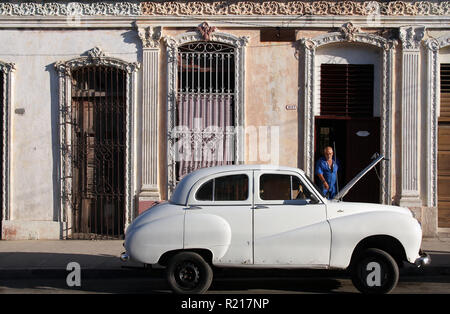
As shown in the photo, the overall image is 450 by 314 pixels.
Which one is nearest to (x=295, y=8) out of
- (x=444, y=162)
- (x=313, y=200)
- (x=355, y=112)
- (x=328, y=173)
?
(x=355, y=112)

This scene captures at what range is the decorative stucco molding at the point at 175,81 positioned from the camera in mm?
11508

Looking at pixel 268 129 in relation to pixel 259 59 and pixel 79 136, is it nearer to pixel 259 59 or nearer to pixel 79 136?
pixel 259 59

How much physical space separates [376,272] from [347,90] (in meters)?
5.63

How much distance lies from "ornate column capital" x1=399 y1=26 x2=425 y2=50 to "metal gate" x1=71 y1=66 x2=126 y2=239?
19.7ft

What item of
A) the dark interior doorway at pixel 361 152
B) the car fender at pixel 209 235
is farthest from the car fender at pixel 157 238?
the dark interior doorway at pixel 361 152

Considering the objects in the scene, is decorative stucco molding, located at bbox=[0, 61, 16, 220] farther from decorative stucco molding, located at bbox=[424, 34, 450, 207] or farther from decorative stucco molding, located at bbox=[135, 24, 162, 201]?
decorative stucco molding, located at bbox=[424, 34, 450, 207]

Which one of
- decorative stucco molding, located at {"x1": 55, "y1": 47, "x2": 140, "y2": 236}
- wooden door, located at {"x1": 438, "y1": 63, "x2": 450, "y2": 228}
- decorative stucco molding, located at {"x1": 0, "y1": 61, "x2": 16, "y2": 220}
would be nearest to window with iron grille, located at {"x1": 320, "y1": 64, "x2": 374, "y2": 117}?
wooden door, located at {"x1": 438, "y1": 63, "x2": 450, "y2": 228}

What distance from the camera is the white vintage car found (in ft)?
22.6

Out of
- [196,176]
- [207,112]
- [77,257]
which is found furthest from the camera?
[207,112]

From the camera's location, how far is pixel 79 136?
11.8 meters

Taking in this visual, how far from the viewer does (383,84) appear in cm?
1142

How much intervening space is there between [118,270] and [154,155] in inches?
135

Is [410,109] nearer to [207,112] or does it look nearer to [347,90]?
[347,90]
